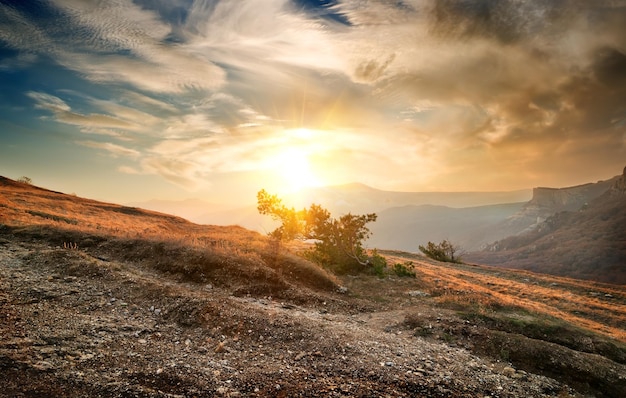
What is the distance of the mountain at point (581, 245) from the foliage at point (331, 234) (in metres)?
88.2

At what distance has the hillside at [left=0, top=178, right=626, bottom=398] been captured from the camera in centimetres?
783

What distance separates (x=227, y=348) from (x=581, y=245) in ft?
434

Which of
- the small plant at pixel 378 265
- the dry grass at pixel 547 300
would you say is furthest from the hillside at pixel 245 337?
the small plant at pixel 378 265

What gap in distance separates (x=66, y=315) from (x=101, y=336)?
2.14 metres

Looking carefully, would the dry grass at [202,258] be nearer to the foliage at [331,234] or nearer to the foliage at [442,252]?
the foliage at [331,234]

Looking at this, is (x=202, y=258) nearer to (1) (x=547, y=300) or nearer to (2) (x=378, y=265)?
(2) (x=378, y=265)

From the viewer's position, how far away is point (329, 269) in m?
25.6

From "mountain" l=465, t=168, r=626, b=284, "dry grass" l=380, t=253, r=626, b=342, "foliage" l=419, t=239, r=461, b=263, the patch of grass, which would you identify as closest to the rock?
"dry grass" l=380, t=253, r=626, b=342

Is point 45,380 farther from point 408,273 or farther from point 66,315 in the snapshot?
point 408,273

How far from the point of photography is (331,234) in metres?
28.4

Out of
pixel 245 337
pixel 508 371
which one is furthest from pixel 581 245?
pixel 245 337

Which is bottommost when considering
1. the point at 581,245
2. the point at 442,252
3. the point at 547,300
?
the point at 547,300

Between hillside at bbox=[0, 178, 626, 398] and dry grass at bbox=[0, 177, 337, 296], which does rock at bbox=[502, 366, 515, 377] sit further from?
dry grass at bbox=[0, 177, 337, 296]

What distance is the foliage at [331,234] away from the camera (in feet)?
89.5
